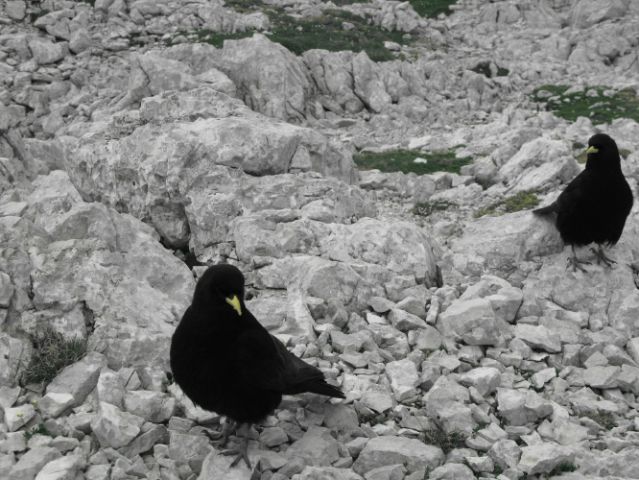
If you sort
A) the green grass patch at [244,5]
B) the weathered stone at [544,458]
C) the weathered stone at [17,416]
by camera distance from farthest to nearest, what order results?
the green grass patch at [244,5], the weathered stone at [17,416], the weathered stone at [544,458]

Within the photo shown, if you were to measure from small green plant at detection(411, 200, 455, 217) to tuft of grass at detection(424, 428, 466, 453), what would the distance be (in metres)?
7.58

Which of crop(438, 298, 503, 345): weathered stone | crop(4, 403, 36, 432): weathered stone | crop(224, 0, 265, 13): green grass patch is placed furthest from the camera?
crop(224, 0, 265, 13): green grass patch

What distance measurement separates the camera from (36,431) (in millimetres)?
6570

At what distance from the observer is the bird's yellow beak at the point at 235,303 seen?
586 cm

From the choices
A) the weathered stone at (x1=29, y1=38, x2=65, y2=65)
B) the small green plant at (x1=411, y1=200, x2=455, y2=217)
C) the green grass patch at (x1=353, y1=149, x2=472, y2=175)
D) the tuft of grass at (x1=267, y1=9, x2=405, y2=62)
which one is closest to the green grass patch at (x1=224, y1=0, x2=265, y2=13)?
the tuft of grass at (x1=267, y1=9, x2=405, y2=62)

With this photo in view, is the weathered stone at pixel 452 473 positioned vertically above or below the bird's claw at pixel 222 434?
above

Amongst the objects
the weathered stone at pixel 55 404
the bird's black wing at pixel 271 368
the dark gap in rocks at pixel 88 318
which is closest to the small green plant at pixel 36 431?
the weathered stone at pixel 55 404

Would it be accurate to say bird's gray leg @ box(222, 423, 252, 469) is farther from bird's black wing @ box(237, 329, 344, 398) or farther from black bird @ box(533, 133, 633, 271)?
black bird @ box(533, 133, 633, 271)

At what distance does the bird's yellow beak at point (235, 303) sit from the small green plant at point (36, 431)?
2.36 metres

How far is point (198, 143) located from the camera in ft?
38.5

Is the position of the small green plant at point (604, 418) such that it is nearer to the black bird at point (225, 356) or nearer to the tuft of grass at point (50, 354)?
the black bird at point (225, 356)

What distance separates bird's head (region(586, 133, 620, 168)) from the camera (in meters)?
10.4

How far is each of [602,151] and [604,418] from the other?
186 inches

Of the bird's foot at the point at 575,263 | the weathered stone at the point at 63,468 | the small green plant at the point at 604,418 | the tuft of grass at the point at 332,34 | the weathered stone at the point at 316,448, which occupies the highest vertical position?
the bird's foot at the point at 575,263
